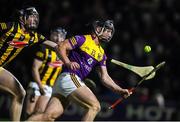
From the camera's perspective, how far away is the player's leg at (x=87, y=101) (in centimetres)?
971

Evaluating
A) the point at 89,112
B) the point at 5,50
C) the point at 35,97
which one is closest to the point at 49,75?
the point at 35,97

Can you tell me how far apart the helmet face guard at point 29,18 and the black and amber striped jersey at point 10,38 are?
0.10 metres

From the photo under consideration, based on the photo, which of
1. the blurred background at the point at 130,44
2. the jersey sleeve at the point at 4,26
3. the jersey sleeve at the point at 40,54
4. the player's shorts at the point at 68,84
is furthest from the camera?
the blurred background at the point at 130,44

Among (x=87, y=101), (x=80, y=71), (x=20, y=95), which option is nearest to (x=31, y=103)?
(x=20, y=95)

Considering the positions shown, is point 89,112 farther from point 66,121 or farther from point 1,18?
point 1,18

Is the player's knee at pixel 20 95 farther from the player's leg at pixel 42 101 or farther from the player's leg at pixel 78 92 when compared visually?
the player's leg at pixel 42 101

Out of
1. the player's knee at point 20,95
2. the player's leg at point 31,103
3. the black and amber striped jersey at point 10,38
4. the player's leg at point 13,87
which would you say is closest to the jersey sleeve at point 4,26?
the black and amber striped jersey at point 10,38

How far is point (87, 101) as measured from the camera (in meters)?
9.72

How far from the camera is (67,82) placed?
9.88 meters

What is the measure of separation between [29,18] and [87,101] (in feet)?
5.72

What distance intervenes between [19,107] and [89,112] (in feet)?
4.10

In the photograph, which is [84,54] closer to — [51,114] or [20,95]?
[51,114]

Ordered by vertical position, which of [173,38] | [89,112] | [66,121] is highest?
[89,112]

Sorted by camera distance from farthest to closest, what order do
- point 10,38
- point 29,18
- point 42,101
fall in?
point 42,101 → point 29,18 → point 10,38
